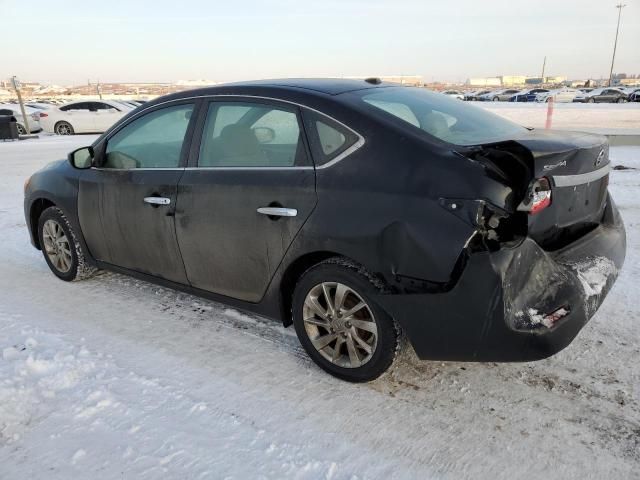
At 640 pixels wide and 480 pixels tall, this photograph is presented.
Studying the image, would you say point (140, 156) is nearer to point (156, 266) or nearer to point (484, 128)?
point (156, 266)

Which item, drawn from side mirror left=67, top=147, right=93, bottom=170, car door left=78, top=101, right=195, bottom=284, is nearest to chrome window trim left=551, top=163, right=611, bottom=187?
car door left=78, top=101, right=195, bottom=284

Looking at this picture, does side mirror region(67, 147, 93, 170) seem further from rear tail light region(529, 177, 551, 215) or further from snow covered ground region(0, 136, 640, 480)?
rear tail light region(529, 177, 551, 215)

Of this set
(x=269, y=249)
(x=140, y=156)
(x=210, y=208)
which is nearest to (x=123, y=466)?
(x=269, y=249)

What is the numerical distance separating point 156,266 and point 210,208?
786 mm

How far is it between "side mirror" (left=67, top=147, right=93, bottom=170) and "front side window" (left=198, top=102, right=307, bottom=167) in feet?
4.21

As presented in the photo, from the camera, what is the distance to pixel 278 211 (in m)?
2.86

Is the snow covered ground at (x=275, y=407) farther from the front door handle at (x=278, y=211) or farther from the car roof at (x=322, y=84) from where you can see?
the car roof at (x=322, y=84)

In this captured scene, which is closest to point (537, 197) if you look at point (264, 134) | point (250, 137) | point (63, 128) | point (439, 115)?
point (439, 115)

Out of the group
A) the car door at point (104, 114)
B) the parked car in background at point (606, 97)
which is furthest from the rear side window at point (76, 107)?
the parked car in background at point (606, 97)

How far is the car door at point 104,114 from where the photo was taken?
66.0 feet

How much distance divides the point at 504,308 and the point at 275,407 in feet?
4.13

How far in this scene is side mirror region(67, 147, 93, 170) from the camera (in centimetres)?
405

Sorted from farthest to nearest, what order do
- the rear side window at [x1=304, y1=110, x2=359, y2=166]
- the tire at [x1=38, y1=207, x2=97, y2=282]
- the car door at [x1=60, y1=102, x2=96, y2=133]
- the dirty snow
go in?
the car door at [x1=60, y1=102, x2=96, y2=133] < the tire at [x1=38, y1=207, x2=97, y2=282] < the rear side window at [x1=304, y1=110, x2=359, y2=166] < the dirty snow

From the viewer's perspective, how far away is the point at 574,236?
2799 mm
